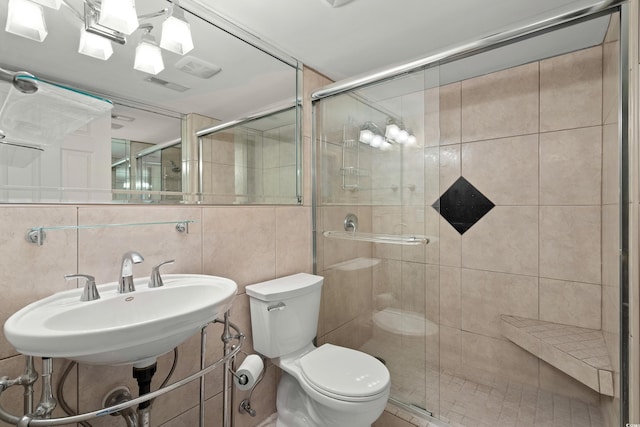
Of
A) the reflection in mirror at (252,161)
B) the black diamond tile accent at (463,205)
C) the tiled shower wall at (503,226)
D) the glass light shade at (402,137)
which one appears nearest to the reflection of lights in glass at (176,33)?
the reflection in mirror at (252,161)

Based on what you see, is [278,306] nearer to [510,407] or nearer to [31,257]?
[31,257]

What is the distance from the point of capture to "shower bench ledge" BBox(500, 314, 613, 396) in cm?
139

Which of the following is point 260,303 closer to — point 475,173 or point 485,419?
point 485,419

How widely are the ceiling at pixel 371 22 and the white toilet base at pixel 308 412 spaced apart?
1713mm

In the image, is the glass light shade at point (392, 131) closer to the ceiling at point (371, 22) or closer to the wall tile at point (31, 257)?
the ceiling at point (371, 22)

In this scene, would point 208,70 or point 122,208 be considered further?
point 208,70

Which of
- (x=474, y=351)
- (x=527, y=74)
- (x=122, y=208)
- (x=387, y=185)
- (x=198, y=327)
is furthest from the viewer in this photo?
(x=474, y=351)

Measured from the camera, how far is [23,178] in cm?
96

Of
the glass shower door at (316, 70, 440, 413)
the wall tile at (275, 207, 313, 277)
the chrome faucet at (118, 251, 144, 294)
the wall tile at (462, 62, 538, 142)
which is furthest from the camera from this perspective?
the wall tile at (462, 62, 538, 142)

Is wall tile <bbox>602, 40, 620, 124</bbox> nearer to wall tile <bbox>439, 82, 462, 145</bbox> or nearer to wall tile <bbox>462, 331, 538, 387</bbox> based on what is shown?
wall tile <bbox>439, 82, 462, 145</bbox>

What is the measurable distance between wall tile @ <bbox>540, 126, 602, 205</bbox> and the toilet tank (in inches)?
64.6

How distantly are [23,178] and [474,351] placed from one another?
2.66 meters

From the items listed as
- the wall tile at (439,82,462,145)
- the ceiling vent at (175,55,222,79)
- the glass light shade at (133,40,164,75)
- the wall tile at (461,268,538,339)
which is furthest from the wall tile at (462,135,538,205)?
the glass light shade at (133,40,164,75)

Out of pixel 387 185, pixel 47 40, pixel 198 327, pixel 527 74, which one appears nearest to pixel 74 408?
pixel 198 327
